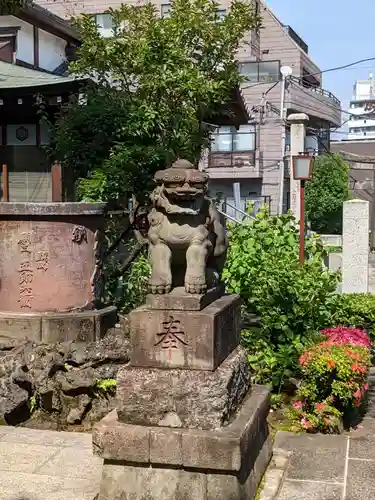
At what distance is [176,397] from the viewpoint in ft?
15.6

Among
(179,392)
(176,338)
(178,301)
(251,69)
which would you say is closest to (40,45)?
(251,69)

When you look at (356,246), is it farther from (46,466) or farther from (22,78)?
(22,78)

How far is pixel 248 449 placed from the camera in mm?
4855

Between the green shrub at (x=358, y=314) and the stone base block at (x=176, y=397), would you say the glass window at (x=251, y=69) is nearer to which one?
the green shrub at (x=358, y=314)

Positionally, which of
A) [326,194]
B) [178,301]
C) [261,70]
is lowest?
[178,301]

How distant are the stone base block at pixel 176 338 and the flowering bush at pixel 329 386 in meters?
2.07

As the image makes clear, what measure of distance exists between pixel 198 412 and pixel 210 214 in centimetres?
159

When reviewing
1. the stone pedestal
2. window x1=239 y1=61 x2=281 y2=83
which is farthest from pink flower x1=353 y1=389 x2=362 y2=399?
window x1=239 y1=61 x2=281 y2=83

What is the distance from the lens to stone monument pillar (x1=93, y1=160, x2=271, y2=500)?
4.63 meters

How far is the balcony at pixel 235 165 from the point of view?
3278 centimetres

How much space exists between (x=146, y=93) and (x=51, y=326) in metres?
5.90

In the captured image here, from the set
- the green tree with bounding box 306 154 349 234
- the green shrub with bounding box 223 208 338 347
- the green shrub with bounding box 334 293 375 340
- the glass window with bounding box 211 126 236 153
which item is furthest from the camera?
the glass window with bounding box 211 126 236 153

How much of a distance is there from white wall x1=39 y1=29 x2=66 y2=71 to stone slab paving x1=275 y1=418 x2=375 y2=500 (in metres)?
16.7

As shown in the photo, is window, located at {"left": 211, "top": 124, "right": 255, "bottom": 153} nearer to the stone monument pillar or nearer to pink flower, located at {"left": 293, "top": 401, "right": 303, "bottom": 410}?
pink flower, located at {"left": 293, "top": 401, "right": 303, "bottom": 410}
